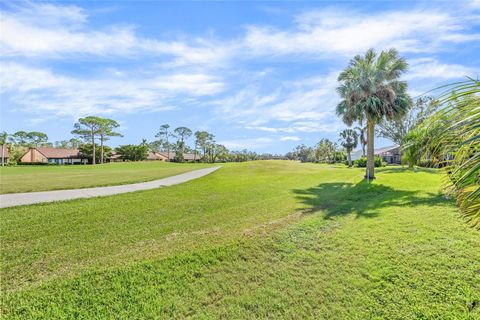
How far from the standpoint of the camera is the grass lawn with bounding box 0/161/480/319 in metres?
3.32

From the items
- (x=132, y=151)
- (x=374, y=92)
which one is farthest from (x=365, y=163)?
(x=132, y=151)

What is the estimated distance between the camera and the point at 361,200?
412 inches

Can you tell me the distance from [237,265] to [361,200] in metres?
8.07

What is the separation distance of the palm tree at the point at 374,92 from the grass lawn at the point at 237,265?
10.2 metres

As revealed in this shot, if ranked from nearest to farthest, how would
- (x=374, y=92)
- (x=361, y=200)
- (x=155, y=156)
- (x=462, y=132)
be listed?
(x=462, y=132), (x=361, y=200), (x=374, y=92), (x=155, y=156)

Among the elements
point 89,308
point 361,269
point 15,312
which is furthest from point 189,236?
point 361,269

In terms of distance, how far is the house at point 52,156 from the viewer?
58.5m

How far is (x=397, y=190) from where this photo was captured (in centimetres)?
1247

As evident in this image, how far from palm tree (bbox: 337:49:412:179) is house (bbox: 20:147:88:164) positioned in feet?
210

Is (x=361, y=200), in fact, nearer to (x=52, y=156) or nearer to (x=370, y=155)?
(x=370, y=155)

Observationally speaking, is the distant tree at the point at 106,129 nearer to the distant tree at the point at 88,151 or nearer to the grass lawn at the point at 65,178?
the distant tree at the point at 88,151

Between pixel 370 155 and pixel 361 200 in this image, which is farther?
pixel 370 155

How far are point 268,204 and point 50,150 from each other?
73.4 meters

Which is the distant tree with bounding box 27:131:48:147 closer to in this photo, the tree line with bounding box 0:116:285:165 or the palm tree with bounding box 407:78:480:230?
the tree line with bounding box 0:116:285:165
